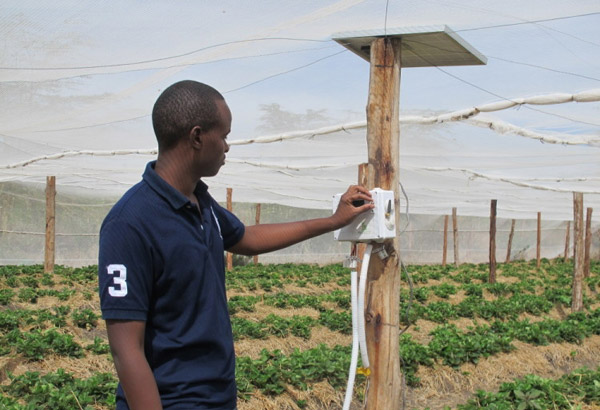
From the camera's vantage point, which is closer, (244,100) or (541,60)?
(541,60)

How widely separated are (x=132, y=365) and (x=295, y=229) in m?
1.07

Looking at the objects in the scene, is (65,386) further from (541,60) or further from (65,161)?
(65,161)

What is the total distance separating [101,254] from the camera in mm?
1813

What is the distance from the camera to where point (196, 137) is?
2.01 m

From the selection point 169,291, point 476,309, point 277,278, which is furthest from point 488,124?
point 277,278

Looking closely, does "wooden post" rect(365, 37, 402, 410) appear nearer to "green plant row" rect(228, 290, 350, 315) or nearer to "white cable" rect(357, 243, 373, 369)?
"white cable" rect(357, 243, 373, 369)

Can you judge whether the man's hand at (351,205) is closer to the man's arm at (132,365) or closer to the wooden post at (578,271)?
the man's arm at (132,365)

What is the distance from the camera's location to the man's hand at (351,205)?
111 inches

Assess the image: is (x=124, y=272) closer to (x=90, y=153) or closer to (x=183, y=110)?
(x=183, y=110)

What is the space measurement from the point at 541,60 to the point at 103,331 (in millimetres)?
6654

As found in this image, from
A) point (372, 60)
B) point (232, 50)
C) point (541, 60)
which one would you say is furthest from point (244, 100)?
point (372, 60)

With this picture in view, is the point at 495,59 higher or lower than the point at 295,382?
higher

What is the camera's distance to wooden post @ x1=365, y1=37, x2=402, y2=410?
3.23m

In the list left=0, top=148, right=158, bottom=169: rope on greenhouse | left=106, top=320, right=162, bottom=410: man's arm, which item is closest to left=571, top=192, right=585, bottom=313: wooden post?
left=0, top=148, right=158, bottom=169: rope on greenhouse
